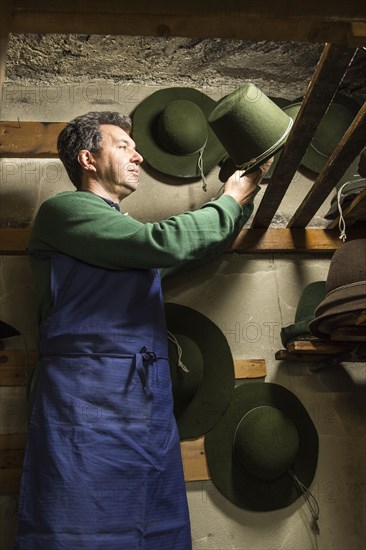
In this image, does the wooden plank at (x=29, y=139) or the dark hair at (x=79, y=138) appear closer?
the dark hair at (x=79, y=138)

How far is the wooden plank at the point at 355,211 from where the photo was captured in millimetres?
2289

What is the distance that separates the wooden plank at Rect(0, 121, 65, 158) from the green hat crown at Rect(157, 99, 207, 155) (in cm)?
42

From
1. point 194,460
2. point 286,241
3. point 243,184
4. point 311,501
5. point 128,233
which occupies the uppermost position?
point 243,184

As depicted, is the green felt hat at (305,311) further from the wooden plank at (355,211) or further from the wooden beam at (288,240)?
the wooden plank at (355,211)

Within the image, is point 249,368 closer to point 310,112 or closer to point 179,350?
point 179,350

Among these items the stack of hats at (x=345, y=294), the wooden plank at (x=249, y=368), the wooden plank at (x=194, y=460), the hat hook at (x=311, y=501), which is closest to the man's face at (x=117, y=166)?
the stack of hats at (x=345, y=294)

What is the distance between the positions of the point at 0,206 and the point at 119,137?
70 centimetres

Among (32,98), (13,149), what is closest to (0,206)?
(13,149)

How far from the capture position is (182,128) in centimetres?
269

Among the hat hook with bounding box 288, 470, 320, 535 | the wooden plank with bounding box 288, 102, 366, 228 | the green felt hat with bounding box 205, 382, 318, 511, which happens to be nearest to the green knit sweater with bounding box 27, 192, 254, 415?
the wooden plank with bounding box 288, 102, 366, 228

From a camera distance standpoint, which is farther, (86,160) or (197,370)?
(197,370)

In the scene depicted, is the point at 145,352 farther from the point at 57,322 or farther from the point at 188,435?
the point at 188,435

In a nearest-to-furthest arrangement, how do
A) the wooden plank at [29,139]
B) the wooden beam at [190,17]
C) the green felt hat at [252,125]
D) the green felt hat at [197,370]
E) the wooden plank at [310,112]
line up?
1. the wooden beam at [190,17]
2. the wooden plank at [310,112]
3. the green felt hat at [252,125]
4. the green felt hat at [197,370]
5. the wooden plank at [29,139]

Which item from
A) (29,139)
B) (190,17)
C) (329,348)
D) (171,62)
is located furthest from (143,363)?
(171,62)
